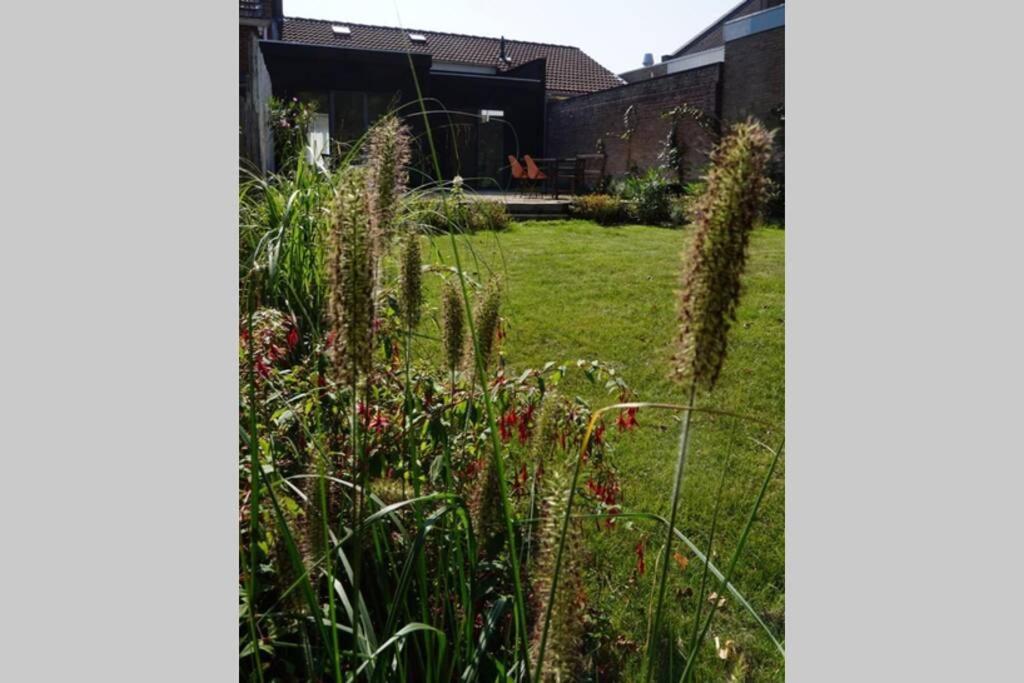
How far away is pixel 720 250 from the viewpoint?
0.54 m

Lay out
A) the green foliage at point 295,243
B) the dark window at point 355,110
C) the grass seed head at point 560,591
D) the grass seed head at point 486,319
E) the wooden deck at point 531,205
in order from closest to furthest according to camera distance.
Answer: the grass seed head at point 560,591 → the grass seed head at point 486,319 → the dark window at point 355,110 → the green foliage at point 295,243 → the wooden deck at point 531,205

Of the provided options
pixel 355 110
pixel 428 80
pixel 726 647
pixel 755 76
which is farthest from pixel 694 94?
pixel 726 647

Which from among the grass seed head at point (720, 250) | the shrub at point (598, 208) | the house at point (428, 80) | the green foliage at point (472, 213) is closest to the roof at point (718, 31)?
the house at point (428, 80)

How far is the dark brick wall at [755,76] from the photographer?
1.33 metres

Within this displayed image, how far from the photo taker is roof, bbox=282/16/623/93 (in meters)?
1.20

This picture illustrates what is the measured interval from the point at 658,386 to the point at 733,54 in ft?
2.04

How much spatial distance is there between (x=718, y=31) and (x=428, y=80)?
1.62 ft

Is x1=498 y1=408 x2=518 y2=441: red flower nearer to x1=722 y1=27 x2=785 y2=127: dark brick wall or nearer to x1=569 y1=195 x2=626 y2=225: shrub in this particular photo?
x1=569 y1=195 x2=626 y2=225: shrub

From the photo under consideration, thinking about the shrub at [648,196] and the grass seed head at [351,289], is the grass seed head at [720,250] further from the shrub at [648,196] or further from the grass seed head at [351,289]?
the shrub at [648,196]

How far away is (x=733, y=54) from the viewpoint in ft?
4.55

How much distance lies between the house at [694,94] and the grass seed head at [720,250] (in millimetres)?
657

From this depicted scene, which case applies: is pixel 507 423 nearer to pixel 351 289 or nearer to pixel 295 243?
pixel 295 243

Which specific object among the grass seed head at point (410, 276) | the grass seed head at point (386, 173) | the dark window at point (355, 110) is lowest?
the grass seed head at point (410, 276)
